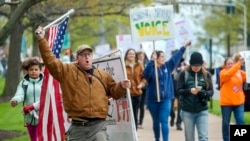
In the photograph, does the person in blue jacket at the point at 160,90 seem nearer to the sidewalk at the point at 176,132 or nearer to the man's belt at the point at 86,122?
the sidewalk at the point at 176,132

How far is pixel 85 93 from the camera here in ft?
28.9

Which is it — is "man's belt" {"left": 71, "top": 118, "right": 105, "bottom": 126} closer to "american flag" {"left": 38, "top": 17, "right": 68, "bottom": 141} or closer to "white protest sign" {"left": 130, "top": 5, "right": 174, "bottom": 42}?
"american flag" {"left": 38, "top": 17, "right": 68, "bottom": 141}

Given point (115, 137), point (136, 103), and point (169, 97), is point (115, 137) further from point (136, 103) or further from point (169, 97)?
point (136, 103)

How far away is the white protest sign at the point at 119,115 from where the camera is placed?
33.1 ft

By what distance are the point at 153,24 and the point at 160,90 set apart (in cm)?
169

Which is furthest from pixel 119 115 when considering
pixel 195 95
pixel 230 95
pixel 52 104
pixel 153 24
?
pixel 153 24

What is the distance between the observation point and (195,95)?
11797 millimetres

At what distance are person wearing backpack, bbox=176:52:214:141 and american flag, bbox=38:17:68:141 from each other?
2.09 meters

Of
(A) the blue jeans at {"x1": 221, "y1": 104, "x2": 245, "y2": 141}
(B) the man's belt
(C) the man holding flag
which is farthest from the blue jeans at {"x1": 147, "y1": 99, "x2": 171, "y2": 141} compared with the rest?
(B) the man's belt

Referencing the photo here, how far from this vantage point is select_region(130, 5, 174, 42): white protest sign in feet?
48.5

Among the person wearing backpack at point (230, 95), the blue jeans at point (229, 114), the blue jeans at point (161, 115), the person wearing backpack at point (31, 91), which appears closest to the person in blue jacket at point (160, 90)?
the blue jeans at point (161, 115)

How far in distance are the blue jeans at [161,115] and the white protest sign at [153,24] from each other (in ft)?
5.00

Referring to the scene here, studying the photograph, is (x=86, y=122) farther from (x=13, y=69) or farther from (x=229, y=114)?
(x=13, y=69)

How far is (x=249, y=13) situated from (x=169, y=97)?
1731 inches
